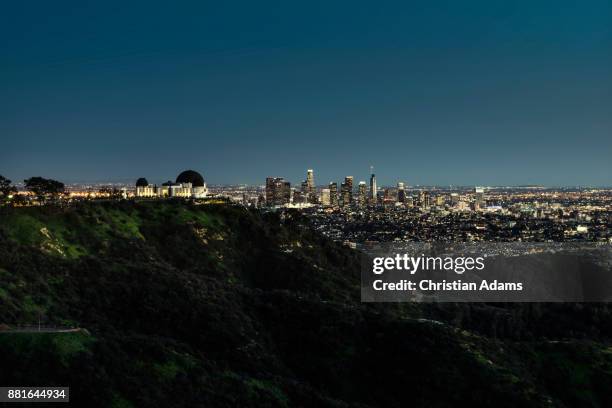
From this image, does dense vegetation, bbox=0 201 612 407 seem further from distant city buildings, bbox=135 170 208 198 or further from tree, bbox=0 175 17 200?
distant city buildings, bbox=135 170 208 198

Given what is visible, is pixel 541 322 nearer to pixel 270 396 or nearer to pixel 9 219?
pixel 270 396

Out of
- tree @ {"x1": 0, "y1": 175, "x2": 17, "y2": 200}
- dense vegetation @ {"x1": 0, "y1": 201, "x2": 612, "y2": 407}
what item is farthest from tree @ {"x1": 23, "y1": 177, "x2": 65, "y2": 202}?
dense vegetation @ {"x1": 0, "y1": 201, "x2": 612, "y2": 407}

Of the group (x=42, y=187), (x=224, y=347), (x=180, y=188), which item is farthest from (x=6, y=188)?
(x=224, y=347)

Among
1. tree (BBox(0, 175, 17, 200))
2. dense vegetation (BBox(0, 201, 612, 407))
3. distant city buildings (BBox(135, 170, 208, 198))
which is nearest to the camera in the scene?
dense vegetation (BBox(0, 201, 612, 407))

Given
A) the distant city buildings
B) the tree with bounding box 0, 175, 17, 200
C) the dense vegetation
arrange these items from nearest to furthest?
1. the dense vegetation
2. the tree with bounding box 0, 175, 17, 200
3. the distant city buildings

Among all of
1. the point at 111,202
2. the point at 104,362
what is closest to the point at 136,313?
the point at 104,362

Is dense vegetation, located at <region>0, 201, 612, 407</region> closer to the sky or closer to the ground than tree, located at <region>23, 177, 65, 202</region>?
closer to the ground
